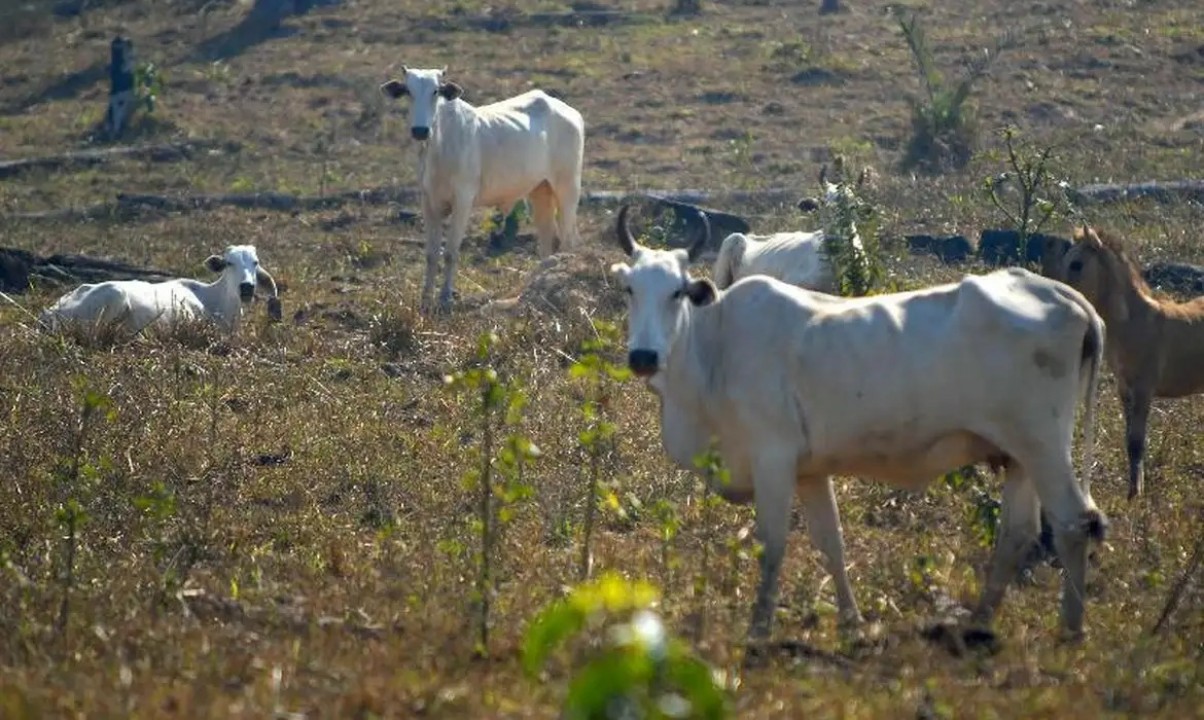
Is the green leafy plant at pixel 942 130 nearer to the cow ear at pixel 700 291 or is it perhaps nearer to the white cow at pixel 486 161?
the white cow at pixel 486 161

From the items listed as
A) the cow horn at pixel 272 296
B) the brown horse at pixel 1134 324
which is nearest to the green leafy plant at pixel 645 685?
the brown horse at pixel 1134 324

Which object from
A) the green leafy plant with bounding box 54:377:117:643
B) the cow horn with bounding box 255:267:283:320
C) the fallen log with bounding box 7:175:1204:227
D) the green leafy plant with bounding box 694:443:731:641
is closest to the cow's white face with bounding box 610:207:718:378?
the green leafy plant with bounding box 694:443:731:641

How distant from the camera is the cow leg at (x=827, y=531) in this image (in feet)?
25.8

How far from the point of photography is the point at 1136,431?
10.1m

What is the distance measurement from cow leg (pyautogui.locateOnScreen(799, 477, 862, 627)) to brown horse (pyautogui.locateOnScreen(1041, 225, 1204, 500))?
9.70ft

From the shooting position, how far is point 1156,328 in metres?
10.8

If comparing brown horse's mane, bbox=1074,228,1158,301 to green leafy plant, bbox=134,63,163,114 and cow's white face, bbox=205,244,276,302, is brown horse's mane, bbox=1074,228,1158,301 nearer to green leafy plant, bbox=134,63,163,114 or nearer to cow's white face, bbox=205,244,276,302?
cow's white face, bbox=205,244,276,302

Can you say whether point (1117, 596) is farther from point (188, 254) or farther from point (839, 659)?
point (188, 254)

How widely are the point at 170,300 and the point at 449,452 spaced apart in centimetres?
451

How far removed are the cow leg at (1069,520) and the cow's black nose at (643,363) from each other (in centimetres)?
146

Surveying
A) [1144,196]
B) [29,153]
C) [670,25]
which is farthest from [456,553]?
[670,25]

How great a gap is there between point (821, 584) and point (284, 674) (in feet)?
9.23

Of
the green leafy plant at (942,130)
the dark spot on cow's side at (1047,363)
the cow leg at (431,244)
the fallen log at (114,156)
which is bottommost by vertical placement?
the fallen log at (114,156)

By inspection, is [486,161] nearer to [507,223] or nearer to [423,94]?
[423,94]
